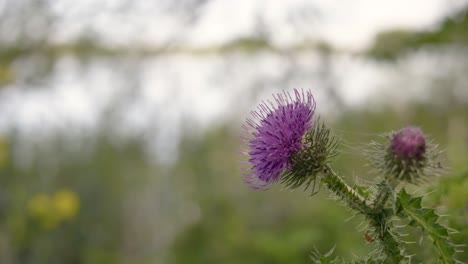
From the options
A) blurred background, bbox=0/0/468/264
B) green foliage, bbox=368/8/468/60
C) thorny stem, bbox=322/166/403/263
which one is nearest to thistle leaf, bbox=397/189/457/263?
thorny stem, bbox=322/166/403/263

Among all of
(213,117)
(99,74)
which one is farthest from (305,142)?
(99,74)

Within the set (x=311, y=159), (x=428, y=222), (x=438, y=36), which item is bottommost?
(x=428, y=222)

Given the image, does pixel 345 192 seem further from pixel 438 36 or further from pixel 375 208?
pixel 438 36

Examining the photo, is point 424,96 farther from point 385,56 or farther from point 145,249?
point 145,249

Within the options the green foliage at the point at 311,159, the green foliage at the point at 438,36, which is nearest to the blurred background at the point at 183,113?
the green foliage at the point at 438,36

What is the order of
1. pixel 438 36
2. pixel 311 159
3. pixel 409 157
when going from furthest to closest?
pixel 438 36 < pixel 311 159 < pixel 409 157

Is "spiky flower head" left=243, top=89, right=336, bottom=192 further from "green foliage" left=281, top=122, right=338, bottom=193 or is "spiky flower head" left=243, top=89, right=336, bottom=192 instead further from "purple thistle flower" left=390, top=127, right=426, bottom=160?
"purple thistle flower" left=390, top=127, right=426, bottom=160

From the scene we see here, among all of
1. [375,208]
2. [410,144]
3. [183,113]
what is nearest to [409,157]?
[410,144]
